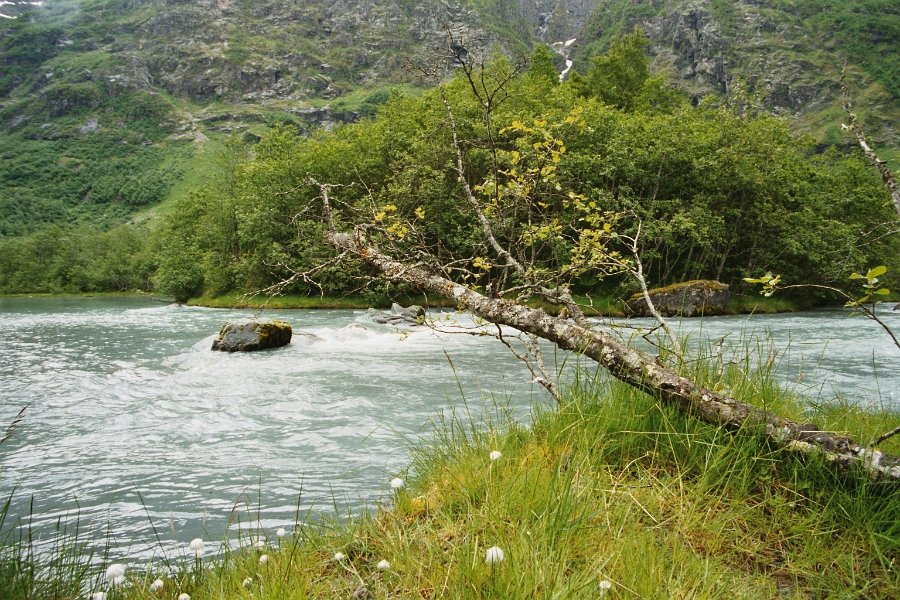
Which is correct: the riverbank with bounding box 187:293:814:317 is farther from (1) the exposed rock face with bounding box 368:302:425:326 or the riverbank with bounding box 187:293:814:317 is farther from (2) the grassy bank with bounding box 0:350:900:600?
(2) the grassy bank with bounding box 0:350:900:600

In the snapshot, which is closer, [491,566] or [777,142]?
[491,566]

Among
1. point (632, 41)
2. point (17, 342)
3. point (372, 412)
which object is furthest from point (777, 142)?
point (17, 342)

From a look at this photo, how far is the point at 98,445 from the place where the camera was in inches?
318

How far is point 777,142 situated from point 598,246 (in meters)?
37.6

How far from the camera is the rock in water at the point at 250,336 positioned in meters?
17.3

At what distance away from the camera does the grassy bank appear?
221 centimetres

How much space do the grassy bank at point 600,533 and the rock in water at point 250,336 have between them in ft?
47.9

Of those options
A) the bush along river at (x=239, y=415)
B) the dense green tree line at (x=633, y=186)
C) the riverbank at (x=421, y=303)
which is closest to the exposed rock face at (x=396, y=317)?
the bush along river at (x=239, y=415)

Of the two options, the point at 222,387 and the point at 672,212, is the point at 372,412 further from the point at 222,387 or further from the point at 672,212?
the point at 672,212

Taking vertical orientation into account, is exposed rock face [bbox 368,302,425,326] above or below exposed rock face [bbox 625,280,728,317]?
below

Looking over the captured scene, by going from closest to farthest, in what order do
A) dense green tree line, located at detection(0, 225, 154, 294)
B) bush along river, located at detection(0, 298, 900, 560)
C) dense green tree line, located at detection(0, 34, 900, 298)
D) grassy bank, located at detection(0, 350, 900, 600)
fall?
grassy bank, located at detection(0, 350, 900, 600) → bush along river, located at detection(0, 298, 900, 560) → dense green tree line, located at detection(0, 34, 900, 298) → dense green tree line, located at detection(0, 225, 154, 294)

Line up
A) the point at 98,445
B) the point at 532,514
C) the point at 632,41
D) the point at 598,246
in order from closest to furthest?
1. the point at 532,514
2. the point at 598,246
3. the point at 98,445
4. the point at 632,41

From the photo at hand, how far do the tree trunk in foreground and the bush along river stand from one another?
52 cm

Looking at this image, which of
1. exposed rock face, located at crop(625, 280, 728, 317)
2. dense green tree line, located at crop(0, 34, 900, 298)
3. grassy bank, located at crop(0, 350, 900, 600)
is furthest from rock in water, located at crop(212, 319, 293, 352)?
exposed rock face, located at crop(625, 280, 728, 317)
